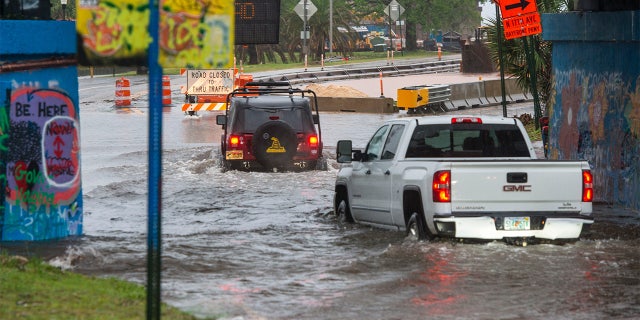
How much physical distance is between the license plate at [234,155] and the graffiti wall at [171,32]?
16.4 m

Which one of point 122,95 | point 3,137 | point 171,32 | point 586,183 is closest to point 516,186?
point 586,183

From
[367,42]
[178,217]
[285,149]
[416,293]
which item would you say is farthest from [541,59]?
[367,42]

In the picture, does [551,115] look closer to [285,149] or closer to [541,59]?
[285,149]

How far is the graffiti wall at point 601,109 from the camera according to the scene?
20.6m

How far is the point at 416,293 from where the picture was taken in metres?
12.8

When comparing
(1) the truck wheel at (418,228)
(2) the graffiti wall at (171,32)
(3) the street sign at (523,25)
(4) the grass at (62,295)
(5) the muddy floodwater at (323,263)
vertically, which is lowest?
(5) the muddy floodwater at (323,263)

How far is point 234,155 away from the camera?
2581 cm

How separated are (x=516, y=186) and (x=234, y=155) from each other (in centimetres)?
1144

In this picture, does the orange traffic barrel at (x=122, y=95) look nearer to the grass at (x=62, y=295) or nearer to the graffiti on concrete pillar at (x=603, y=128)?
the graffiti on concrete pillar at (x=603, y=128)

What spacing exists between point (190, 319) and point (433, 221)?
4.84 m

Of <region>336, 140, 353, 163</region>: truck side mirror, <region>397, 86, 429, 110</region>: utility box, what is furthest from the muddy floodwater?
<region>397, 86, 429, 110</region>: utility box

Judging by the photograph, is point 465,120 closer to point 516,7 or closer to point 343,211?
point 343,211

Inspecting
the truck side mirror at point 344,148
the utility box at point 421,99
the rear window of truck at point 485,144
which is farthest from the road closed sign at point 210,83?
the rear window of truck at point 485,144

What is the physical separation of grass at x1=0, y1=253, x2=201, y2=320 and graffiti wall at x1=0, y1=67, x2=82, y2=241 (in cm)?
227
